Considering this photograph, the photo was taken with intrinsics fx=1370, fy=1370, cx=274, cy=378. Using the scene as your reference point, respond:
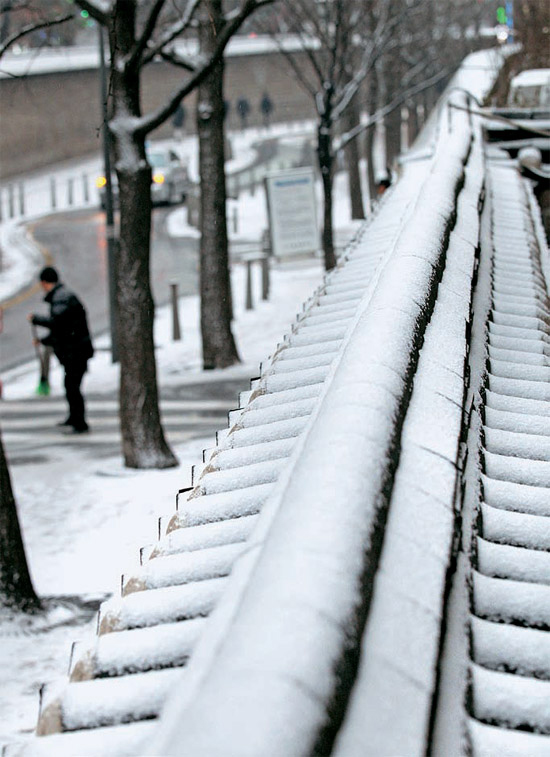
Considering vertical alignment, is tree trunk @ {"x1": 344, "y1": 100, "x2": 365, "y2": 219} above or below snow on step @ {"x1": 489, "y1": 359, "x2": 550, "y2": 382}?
below

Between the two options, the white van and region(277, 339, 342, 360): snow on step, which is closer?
region(277, 339, 342, 360): snow on step

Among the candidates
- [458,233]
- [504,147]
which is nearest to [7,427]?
[504,147]

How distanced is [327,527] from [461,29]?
2065 inches

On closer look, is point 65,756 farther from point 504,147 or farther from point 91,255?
point 91,255

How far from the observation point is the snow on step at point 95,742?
7.18ft

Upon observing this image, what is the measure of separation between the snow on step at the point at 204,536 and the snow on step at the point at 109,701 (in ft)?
1.91

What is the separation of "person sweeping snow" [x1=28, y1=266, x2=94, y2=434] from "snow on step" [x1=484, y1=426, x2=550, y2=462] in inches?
364

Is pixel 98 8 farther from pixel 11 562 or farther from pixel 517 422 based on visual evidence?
pixel 517 422

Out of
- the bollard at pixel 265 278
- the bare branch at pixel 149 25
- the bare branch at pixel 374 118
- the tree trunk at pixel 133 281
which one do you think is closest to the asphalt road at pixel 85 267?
the bollard at pixel 265 278

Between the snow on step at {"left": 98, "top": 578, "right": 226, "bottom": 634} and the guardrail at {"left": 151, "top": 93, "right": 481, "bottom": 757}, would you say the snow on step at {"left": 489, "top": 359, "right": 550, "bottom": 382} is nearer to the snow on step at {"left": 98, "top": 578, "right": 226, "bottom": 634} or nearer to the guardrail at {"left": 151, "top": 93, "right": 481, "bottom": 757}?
the guardrail at {"left": 151, "top": 93, "right": 481, "bottom": 757}

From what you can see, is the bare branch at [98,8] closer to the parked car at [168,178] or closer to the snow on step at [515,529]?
the snow on step at [515,529]

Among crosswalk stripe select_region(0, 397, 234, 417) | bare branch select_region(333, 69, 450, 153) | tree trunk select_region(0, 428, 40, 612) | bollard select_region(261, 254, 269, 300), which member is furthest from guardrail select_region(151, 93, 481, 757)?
bollard select_region(261, 254, 269, 300)

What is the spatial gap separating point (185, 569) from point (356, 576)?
85cm

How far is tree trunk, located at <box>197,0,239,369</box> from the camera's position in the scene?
597 inches
